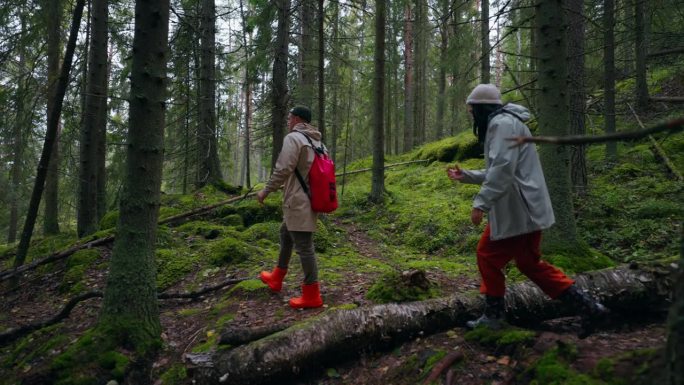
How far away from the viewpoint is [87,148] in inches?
324

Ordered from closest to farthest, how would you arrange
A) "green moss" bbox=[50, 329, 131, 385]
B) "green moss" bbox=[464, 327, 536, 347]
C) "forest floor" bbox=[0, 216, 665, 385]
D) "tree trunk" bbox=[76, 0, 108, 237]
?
1. "forest floor" bbox=[0, 216, 665, 385]
2. "green moss" bbox=[464, 327, 536, 347]
3. "green moss" bbox=[50, 329, 131, 385]
4. "tree trunk" bbox=[76, 0, 108, 237]

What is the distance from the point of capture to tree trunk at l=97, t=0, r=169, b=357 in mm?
3900

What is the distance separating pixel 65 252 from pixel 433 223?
6.85m

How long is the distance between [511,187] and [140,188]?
3377 mm

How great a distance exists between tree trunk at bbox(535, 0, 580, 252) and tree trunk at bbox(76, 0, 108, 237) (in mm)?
7471

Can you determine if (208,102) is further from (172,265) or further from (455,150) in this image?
(455,150)

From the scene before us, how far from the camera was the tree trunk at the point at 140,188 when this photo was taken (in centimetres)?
390

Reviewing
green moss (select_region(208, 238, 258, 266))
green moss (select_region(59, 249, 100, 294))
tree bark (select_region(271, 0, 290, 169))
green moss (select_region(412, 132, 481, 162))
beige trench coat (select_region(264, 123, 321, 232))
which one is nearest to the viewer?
beige trench coat (select_region(264, 123, 321, 232))

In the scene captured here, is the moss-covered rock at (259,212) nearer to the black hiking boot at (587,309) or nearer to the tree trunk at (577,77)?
the tree trunk at (577,77)

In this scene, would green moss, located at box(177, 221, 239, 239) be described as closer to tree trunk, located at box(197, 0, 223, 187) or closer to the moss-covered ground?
the moss-covered ground

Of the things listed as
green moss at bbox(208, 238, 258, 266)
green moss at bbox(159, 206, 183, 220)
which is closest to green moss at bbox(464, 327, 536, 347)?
green moss at bbox(208, 238, 258, 266)

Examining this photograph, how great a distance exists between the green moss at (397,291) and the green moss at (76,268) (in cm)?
442

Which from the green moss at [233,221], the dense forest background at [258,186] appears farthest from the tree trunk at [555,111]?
the green moss at [233,221]

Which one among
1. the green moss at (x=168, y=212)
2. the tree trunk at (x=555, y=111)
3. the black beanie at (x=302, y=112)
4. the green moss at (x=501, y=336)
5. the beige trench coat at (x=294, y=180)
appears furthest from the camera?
the green moss at (x=168, y=212)
